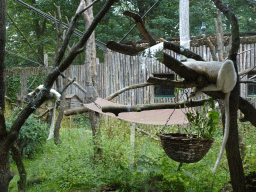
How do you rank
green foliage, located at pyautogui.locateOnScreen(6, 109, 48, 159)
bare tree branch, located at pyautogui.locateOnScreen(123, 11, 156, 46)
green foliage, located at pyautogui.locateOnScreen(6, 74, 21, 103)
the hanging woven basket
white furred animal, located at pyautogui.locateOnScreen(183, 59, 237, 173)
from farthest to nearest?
green foliage, located at pyautogui.locateOnScreen(6, 74, 21, 103), green foliage, located at pyautogui.locateOnScreen(6, 109, 48, 159), the hanging woven basket, bare tree branch, located at pyautogui.locateOnScreen(123, 11, 156, 46), white furred animal, located at pyautogui.locateOnScreen(183, 59, 237, 173)

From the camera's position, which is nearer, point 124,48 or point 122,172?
point 124,48

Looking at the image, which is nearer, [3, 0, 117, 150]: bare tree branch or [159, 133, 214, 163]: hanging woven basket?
[159, 133, 214, 163]: hanging woven basket

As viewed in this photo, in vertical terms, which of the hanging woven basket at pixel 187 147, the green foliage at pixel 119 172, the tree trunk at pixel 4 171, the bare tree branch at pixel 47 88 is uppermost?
the bare tree branch at pixel 47 88

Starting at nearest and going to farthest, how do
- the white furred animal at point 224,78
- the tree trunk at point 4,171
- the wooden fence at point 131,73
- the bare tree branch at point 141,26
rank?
the white furred animal at point 224,78 < the bare tree branch at point 141,26 < the tree trunk at point 4,171 < the wooden fence at point 131,73

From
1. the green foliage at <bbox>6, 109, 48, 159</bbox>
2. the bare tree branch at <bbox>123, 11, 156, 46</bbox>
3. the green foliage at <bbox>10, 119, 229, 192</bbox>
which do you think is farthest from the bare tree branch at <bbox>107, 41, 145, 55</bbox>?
the green foliage at <bbox>6, 109, 48, 159</bbox>

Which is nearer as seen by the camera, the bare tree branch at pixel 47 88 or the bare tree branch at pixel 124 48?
the bare tree branch at pixel 124 48

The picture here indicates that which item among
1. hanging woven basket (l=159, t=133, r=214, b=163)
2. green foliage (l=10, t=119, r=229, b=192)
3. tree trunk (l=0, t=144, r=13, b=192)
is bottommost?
green foliage (l=10, t=119, r=229, b=192)

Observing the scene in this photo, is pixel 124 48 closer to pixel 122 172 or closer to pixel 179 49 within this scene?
pixel 179 49

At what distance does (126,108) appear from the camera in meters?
2.02

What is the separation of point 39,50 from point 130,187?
12056 millimetres

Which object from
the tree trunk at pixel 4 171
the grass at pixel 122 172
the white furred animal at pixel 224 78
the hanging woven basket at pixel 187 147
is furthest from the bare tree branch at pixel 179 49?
the tree trunk at pixel 4 171

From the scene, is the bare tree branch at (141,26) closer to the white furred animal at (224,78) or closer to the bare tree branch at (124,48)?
the bare tree branch at (124,48)

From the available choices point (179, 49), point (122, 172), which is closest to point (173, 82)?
point (179, 49)

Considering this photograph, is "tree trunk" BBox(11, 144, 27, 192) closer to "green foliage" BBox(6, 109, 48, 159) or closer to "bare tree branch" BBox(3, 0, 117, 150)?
"bare tree branch" BBox(3, 0, 117, 150)
